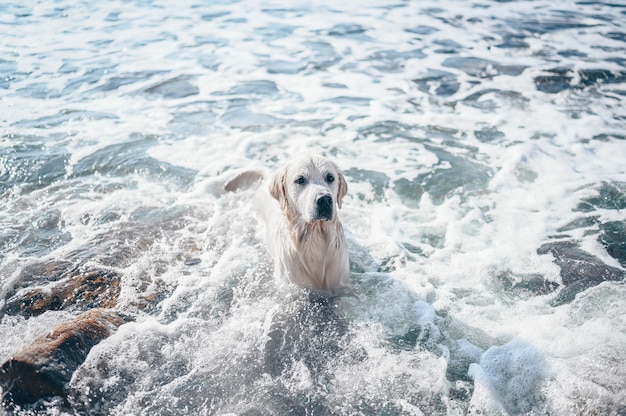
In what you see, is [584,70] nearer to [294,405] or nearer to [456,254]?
[456,254]

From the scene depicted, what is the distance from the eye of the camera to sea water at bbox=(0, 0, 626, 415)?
11.4 feet

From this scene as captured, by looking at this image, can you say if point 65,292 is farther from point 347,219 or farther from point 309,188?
point 347,219

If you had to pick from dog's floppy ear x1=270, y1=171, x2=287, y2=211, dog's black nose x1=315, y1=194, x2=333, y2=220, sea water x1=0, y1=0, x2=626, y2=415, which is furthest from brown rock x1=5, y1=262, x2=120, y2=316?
dog's black nose x1=315, y1=194, x2=333, y2=220

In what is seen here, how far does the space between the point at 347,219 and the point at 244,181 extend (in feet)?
4.75

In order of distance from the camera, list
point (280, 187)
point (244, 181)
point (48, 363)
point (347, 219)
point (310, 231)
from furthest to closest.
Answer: point (244, 181) < point (347, 219) < point (280, 187) < point (310, 231) < point (48, 363)

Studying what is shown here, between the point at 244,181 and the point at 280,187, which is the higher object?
the point at 280,187

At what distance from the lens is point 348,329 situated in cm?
405

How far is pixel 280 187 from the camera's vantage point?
445 cm

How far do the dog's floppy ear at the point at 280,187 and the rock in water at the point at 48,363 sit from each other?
5.99 ft

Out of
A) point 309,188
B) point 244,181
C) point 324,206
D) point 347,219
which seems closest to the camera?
point 324,206

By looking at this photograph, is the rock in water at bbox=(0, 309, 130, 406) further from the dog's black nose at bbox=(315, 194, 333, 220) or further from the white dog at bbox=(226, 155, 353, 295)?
the dog's black nose at bbox=(315, 194, 333, 220)

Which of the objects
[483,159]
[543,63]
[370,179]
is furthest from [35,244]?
[543,63]

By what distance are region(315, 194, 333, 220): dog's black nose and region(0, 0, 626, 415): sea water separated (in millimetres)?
877

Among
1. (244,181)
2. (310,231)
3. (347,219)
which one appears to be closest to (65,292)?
(310,231)
